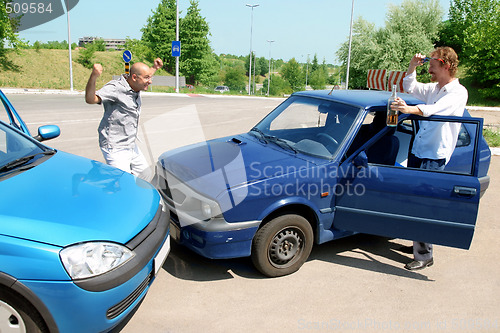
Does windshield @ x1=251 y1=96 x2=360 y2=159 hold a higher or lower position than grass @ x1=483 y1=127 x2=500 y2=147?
higher

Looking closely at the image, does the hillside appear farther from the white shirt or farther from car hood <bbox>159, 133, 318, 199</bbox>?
the white shirt

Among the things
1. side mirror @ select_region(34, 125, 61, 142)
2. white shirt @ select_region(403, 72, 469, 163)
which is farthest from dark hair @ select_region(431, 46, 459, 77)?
side mirror @ select_region(34, 125, 61, 142)

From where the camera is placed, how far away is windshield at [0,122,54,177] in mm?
3127

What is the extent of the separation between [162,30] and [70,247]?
5724 cm

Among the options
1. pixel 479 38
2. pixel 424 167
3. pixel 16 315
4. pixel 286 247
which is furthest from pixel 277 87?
pixel 16 315

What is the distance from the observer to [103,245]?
2557 mm

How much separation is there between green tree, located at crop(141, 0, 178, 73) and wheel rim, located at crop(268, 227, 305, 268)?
2149 inches

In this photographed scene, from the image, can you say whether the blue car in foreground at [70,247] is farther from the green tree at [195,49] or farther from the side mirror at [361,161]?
the green tree at [195,49]

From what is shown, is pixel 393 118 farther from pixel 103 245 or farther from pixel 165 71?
pixel 165 71

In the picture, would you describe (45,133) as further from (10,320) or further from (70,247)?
(10,320)

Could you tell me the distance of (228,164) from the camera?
390 cm

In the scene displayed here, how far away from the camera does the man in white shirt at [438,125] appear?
13.0ft

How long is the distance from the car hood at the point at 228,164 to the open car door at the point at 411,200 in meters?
0.51

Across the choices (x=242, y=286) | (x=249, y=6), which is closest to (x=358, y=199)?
(x=242, y=286)
